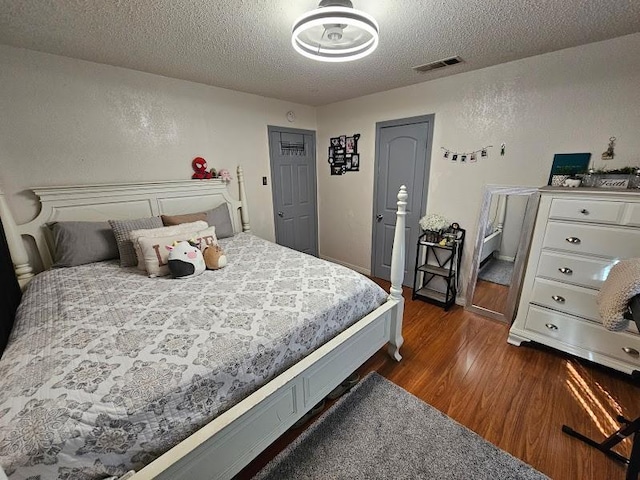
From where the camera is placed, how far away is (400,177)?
3.08 meters

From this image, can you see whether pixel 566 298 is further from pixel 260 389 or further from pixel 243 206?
pixel 243 206

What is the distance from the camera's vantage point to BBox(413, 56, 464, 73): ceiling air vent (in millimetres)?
2115

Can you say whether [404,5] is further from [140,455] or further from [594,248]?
[140,455]

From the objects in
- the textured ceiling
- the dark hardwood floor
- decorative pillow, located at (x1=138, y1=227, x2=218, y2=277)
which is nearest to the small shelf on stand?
the dark hardwood floor

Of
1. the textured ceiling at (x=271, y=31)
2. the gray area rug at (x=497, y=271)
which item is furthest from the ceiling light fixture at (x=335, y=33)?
the gray area rug at (x=497, y=271)

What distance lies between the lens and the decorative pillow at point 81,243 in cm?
200

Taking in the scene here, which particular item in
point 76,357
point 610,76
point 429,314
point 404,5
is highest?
point 404,5

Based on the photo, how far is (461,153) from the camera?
2.60 meters

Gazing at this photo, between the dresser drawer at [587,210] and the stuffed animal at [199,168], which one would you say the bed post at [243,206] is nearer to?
the stuffed animal at [199,168]

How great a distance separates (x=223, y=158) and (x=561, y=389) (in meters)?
3.49

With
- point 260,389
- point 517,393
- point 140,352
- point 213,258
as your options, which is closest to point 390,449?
point 260,389

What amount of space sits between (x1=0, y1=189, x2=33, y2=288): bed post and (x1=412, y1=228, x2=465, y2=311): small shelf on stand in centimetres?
340

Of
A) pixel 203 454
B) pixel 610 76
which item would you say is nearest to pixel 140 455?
pixel 203 454

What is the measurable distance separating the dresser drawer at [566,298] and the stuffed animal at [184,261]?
2.56 m
